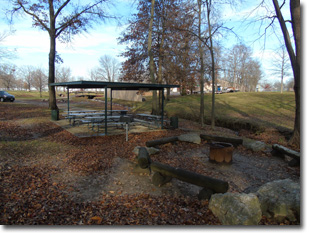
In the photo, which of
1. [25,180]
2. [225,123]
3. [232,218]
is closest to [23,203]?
[25,180]

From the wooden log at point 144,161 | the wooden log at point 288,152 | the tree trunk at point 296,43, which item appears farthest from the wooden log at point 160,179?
the tree trunk at point 296,43

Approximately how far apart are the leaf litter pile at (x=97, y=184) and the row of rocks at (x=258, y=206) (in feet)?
0.56

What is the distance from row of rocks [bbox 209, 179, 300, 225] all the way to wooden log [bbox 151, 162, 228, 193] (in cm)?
31

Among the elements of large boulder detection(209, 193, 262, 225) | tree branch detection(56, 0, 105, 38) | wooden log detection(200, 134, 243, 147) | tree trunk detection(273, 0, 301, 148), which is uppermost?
tree branch detection(56, 0, 105, 38)

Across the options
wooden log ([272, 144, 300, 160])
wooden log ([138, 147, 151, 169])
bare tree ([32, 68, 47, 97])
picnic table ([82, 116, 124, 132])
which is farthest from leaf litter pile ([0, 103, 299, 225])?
bare tree ([32, 68, 47, 97])

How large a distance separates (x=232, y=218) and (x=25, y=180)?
4.38 m

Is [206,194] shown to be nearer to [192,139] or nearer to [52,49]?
[192,139]

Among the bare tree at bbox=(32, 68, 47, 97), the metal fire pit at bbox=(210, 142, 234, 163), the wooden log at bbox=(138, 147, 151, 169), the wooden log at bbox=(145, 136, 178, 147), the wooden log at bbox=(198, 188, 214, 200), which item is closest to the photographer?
the wooden log at bbox=(198, 188, 214, 200)

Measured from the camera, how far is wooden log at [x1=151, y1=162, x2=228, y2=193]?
3979 mm

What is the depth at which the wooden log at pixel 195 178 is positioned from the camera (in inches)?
157

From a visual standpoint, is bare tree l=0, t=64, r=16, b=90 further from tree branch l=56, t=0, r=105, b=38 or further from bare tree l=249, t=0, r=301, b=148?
bare tree l=249, t=0, r=301, b=148

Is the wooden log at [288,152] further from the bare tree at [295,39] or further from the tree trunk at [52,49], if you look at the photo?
the tree trunk at [52,49]

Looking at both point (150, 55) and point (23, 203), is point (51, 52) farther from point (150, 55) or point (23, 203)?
point (23, 203)

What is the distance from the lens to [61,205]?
3867 mm
